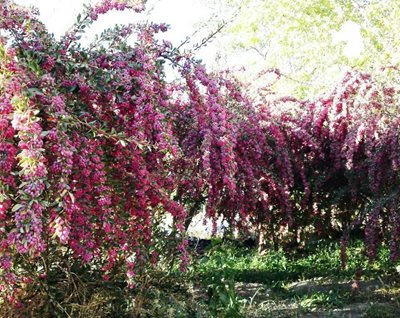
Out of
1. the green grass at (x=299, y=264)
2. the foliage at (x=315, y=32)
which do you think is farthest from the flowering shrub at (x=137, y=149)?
the foliage at (x=315, y=32)

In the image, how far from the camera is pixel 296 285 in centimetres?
530

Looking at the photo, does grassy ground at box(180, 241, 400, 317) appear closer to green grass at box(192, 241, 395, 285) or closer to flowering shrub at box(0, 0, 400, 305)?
green grass at box(192, 241, 395, 285)

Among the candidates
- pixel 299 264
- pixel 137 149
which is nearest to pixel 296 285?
pixel 299 264

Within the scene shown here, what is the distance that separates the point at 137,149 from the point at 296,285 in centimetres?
291

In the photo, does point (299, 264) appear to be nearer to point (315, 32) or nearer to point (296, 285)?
point (296, 285)

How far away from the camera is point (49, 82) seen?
261 centimetres

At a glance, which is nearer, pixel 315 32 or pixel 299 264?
pixel 299 264

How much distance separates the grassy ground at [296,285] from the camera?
13.7ft

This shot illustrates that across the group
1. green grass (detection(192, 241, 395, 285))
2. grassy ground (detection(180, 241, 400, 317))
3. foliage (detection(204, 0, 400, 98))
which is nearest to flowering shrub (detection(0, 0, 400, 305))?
Answer: grassy ground (detection(180, 241, 400, 317))

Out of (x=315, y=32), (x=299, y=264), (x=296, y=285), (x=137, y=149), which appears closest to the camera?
(x=137, y=149)

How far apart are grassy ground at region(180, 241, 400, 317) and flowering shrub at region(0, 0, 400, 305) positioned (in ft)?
1.58

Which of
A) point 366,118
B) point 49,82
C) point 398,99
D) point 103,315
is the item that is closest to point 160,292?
point 103,315

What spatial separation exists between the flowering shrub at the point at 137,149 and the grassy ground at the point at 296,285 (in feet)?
1.58

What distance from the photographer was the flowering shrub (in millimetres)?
2430
